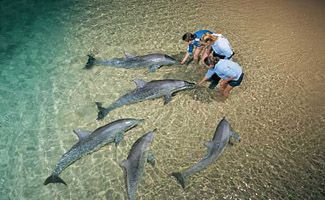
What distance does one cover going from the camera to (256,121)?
9211 mm

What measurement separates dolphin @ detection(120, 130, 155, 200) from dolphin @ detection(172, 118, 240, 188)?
0.87m

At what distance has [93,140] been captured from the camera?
7832 millimetres

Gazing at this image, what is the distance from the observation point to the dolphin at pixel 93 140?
7.56m

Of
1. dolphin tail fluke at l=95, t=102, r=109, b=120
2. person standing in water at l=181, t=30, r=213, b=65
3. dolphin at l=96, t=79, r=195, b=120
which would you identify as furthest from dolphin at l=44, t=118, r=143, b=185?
person standing in water at l=181, t=30, r=213, b=65

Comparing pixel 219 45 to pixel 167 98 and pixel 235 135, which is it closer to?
pixel 167 98

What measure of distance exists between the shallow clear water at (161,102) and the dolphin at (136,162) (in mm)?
203

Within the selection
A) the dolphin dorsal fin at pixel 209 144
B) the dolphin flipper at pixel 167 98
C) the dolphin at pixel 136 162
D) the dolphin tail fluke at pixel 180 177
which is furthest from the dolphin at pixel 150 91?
the dolphin tail fluke at pixel 180 177

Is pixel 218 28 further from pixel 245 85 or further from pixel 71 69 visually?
pixel 71 69

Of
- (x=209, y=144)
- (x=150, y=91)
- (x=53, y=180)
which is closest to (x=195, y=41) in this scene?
(x=150, y=91)

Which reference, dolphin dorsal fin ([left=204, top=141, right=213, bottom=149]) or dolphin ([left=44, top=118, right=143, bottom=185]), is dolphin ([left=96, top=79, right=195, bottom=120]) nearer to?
dolphin ([left=44, top=118, right=143, bottom=185])

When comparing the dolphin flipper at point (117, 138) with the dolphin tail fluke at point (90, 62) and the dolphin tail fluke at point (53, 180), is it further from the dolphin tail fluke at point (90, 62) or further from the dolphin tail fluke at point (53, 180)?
the dolphin tail fluke at point (90, 62)

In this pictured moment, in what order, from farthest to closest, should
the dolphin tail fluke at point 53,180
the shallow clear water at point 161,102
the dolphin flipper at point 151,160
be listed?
the dolphin flipper at point 151,160 → the shallow clear water at point 161,102 → the dolphin tail fluke at point 53,180

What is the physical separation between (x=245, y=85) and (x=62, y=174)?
6572 mm

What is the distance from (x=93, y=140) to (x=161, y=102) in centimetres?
254
